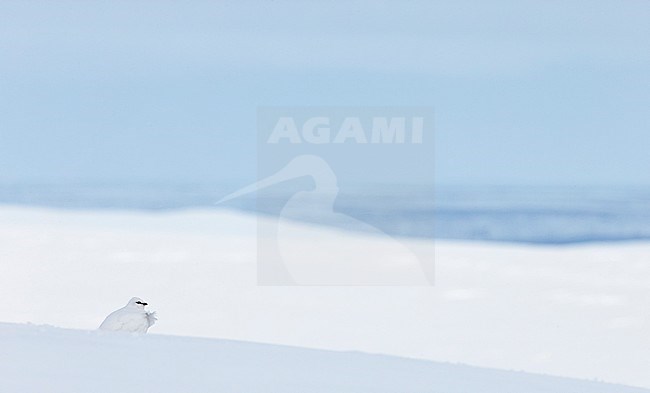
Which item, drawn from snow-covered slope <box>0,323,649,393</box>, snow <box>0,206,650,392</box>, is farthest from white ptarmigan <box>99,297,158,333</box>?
snow <box>0,206,650,392</box>

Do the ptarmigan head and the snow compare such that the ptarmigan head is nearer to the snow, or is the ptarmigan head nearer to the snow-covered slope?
the snow-covered slope

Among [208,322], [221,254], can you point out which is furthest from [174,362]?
[221,254]

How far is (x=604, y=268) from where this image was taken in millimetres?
9547

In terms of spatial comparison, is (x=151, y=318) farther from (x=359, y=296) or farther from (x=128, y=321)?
(x=359, y=296)

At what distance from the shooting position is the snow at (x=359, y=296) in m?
7.62

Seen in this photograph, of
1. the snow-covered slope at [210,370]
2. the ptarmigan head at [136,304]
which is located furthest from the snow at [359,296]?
the snow-covered slope at [210,370]

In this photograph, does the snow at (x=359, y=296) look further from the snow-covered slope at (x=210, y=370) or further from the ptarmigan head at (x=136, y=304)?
the snow-covered slope at (x=210, y=370)

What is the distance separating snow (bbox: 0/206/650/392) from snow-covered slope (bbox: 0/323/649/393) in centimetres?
370

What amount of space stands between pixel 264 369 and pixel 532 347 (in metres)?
5.09

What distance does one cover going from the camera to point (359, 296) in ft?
28.1

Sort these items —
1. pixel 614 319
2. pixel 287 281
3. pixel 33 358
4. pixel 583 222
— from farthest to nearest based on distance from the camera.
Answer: pixel 583 222 → pixel 287 281 → pixel 614 319 → pixel 33 358

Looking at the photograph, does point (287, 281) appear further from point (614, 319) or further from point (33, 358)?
point (33, 358)

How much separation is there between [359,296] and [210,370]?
577 centimetres

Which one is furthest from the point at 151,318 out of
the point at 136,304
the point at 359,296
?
the point at 359,296
